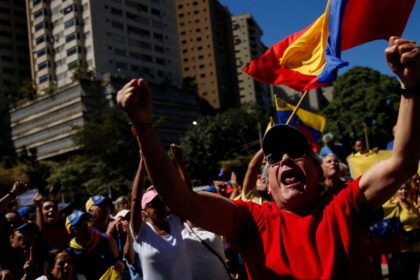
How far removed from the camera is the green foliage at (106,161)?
118ft

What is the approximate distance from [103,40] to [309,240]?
2809 inches

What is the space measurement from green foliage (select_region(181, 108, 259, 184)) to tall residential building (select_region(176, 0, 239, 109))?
4714cm

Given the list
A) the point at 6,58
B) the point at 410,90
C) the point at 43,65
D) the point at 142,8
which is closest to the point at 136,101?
the point at 410,90

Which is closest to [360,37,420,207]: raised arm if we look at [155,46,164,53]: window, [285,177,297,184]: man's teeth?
[285,177,297,184]: man's teeth

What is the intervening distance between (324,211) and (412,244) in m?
4.52

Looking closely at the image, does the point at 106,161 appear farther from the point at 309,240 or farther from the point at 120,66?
the point at 120,66

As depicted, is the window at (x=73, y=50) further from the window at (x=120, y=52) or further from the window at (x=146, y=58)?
the window at (x=146, y=58)

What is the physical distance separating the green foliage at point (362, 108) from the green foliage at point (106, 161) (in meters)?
17.0

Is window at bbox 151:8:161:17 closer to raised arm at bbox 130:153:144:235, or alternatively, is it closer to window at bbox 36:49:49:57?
window at bbox 36:49:49:57

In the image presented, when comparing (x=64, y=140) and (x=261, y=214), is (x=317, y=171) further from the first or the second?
(x=64, y=140)

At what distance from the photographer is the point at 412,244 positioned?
246 inches

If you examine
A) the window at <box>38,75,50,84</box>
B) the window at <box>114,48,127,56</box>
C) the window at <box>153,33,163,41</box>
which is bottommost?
the window at <box>38,75,50,84</box>

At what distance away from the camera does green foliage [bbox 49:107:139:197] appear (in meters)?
35.9

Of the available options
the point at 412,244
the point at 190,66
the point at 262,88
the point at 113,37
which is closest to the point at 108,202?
the point at 412,244
